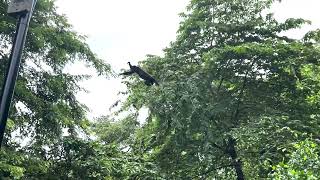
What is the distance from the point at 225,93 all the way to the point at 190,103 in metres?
2.71

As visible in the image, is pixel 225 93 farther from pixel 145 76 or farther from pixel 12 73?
pixel 12 73

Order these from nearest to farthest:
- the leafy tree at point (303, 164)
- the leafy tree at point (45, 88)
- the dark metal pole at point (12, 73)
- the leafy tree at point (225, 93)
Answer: the dark metal pole at point (12, 73) < the leafy tree at point (303, 164) < the leafy tree at point (45, 88) < the leafy tree at point (225, 93)

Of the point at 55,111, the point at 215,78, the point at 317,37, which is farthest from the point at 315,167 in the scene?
the point at 317,37

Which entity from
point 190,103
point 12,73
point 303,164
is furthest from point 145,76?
point 12,73

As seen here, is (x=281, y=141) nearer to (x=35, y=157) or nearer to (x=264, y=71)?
(x=264, y=71)

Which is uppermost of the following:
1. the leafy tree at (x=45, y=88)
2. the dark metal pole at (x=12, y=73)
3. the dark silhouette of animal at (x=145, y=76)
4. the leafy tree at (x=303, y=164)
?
the dark silhouette of animal at (x=145, y=76)

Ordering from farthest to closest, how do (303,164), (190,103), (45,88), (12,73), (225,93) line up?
1. (225,93)
2. (190,103)
3. (45,88)
4. (303,164)
5. (12,73)

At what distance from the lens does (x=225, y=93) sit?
14.6 meters

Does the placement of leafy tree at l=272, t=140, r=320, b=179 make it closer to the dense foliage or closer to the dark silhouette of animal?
the dense foliage

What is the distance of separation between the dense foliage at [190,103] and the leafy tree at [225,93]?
42 mm

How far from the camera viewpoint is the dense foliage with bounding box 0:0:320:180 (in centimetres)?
883

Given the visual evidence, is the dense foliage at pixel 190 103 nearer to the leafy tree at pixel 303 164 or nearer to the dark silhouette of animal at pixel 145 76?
the dark silhouette of animal at pixel 145 76

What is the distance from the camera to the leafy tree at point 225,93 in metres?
12.1

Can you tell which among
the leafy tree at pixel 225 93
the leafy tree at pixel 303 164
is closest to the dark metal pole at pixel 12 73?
the leafy tree at pixel 303 164
